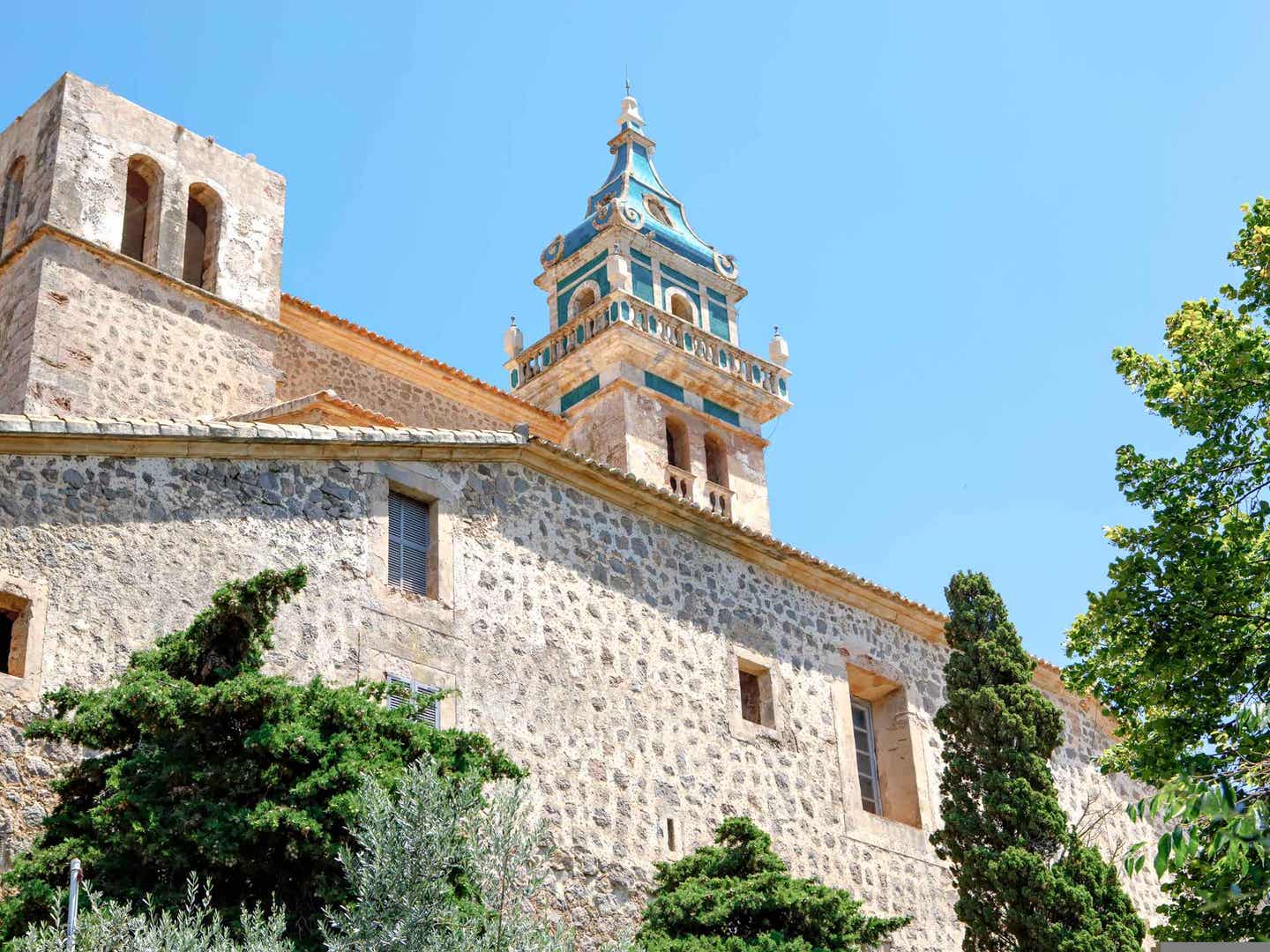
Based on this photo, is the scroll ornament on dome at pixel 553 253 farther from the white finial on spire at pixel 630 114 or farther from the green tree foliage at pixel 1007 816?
the green tree foliage at pixel 1007 816

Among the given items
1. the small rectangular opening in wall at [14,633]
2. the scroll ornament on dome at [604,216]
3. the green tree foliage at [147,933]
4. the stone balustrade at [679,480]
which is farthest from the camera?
the scroll ornament on dome at [604,216]

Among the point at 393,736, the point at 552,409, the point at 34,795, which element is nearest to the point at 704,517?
the point at 393,736

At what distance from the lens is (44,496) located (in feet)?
44.4

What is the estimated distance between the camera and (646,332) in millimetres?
33156

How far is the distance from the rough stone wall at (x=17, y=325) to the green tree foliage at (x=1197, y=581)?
1346cm

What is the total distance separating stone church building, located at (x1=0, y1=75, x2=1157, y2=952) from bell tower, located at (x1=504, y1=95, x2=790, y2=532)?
126 inches

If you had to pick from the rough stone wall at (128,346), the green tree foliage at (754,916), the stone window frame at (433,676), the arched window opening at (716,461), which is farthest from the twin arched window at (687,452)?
the green tree foliage at (754,916)

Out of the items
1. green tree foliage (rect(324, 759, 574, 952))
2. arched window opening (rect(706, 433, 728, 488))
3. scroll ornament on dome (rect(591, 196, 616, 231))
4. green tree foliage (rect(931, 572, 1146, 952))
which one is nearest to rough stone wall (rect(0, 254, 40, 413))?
green tree foliage (rect(931, 572, 1146, 952))

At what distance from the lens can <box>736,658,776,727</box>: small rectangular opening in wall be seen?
1911 centimetres

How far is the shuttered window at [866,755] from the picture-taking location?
20.5 m

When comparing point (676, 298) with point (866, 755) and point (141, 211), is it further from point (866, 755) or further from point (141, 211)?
point (866, 755)

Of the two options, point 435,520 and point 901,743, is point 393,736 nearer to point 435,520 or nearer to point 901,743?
point 435,520

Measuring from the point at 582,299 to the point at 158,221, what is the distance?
39.6ft

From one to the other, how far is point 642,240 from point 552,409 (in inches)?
159
